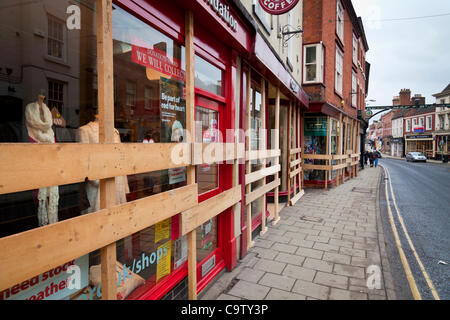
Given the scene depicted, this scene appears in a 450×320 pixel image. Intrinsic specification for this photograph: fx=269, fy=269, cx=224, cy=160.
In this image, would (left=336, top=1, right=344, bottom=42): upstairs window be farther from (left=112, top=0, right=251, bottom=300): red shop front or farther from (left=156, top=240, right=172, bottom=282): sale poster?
(left=156, top=240, right=172, bottom=282): sale poster

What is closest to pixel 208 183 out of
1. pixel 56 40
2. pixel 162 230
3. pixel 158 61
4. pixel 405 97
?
pixel 162 230

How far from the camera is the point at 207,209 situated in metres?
3.25

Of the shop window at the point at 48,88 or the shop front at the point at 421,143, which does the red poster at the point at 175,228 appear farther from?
the shop front at the point at 421,143

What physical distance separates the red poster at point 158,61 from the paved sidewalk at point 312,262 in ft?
8.80

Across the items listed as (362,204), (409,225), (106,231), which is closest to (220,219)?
(106,231)

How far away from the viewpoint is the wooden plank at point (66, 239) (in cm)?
128

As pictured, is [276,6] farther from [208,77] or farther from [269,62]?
[208,77]

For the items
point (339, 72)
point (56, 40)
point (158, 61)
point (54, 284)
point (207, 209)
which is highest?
point (339, 72)

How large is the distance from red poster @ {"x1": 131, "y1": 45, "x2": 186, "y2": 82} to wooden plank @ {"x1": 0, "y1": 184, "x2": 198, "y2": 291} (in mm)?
1366

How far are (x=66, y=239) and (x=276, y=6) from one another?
552 centimetres

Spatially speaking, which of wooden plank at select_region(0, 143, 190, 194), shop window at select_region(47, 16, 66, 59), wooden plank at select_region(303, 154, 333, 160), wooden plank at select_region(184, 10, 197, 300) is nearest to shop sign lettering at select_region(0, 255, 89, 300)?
wooden plank at select_region(0, 143, 190, 194)

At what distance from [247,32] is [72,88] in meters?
2.63

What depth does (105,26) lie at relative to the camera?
1.81 m
